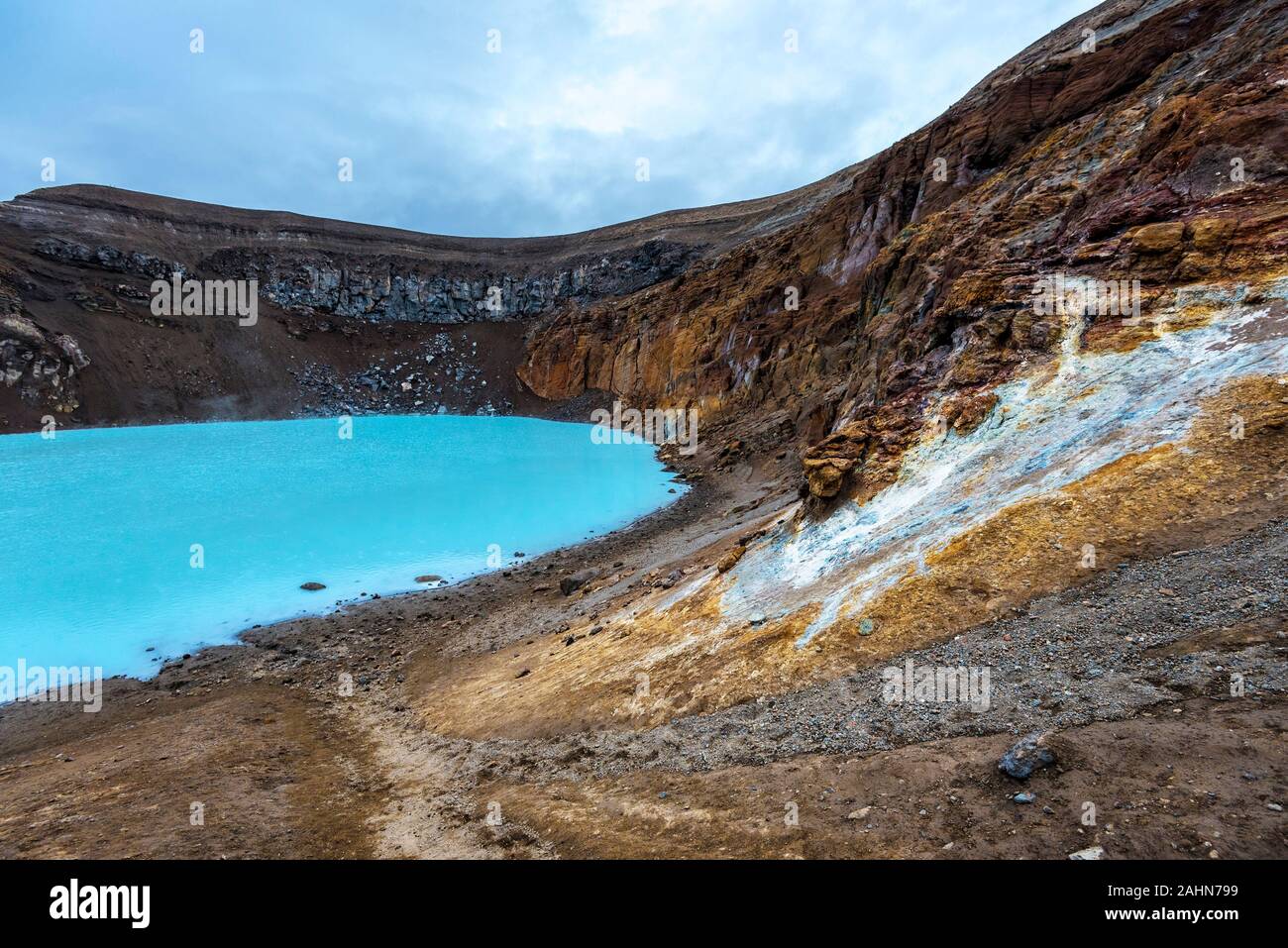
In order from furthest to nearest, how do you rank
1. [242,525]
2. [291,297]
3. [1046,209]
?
[291,297]
[242,525]
[1046,209]

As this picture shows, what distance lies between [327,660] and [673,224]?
80.4 meters

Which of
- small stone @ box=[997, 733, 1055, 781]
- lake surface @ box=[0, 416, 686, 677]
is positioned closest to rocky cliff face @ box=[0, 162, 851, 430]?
lake surface @ box=[0, 416, 686, 677]

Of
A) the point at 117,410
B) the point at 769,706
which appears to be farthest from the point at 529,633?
the point at 117,410

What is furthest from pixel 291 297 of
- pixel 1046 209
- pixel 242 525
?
pixel 1046 209

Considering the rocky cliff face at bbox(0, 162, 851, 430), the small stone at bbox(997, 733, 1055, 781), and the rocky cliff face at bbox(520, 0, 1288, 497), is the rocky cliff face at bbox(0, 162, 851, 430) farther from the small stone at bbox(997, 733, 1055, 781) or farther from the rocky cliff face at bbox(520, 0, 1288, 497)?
the small stone at bbox(997, 733, 1055, 781)

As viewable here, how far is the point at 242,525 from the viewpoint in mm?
23094

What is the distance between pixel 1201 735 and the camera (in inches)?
161

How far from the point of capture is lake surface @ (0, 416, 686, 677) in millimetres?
15633

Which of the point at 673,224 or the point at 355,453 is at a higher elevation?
the point at 673,224

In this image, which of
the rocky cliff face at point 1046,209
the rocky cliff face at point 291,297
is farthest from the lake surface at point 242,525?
the rocky cliff face at point 291,297

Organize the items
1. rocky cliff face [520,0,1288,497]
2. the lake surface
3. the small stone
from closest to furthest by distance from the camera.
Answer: the small stone, rocky cliff face [520,0,1288,497], the lake surface

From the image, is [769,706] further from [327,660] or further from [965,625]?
[327,660]

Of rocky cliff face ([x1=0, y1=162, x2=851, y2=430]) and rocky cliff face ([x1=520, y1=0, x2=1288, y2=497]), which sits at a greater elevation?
rocky cliff face ([x1=0, y1=162, x2=851, y2=430])

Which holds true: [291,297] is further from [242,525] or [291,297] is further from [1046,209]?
[1046,209]
